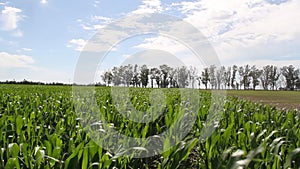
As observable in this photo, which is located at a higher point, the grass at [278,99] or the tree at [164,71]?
the tree at [164,71]

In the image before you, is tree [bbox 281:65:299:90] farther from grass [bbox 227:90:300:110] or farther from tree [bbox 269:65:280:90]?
grass [bbox 227:90:300:110]

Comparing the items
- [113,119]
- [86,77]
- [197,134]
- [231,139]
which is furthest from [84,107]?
[231,139]

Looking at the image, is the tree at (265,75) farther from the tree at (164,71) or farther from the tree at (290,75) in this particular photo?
the tree at (164,71)

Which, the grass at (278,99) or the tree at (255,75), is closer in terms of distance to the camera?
the grass at (278,99)

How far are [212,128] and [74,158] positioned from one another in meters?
2.14

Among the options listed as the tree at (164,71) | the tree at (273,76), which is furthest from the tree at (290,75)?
the tree at (164,71)

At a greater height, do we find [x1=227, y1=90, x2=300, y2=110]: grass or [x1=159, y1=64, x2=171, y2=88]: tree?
[x1=159, y1=64, x2=171, y2=88]: tree

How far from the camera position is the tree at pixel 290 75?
108938 mm

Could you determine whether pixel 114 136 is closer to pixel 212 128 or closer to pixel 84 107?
pixel 212 128

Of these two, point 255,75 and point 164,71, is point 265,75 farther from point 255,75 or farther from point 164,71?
point 164,71

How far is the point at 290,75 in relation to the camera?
110 meters

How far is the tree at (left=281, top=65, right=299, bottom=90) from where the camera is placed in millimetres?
108938

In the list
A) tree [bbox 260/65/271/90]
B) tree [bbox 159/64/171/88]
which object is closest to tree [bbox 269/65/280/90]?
tree [bbox 260/65/271/90]

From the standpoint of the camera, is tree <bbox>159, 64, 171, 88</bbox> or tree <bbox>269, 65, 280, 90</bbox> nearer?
tree <bbox>159, 64, 171, 88</bbox>
